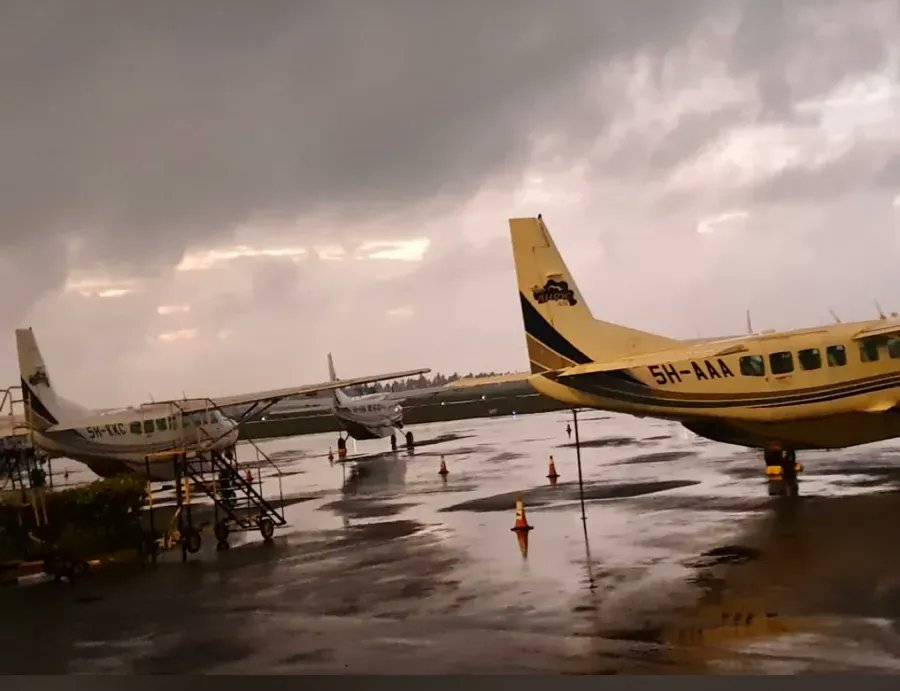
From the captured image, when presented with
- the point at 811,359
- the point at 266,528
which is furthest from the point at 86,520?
the point at 811,359

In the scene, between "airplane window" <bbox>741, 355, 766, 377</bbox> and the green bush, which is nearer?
the green bush

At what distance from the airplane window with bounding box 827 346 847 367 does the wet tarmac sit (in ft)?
6.76

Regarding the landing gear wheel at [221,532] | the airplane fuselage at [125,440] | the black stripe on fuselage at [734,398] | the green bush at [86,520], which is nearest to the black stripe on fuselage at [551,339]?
the black stripe on fuselage at [734,398]

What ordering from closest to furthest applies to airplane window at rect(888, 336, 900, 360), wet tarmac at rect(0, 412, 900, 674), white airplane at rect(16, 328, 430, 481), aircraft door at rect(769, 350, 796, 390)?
wet tarmac at rect(0, 412, 900, 674), airplane window at rect(888, 336, 900, 360), aircraft door at rect(769, 350, 796, 390), white airplane at rect(16, 328, 430, 481)

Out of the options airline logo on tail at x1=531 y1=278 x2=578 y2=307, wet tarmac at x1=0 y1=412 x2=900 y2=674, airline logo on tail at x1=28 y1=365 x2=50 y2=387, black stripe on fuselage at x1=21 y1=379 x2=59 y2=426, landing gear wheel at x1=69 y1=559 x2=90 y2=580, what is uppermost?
airline logo on tail at x1=531 y1=278 x2=578 y2=307

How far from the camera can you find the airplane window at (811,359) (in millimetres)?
15930

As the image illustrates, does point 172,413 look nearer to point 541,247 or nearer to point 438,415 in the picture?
point 541,247

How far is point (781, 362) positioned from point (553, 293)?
4.19 meters

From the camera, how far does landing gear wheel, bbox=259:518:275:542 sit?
1471 cm

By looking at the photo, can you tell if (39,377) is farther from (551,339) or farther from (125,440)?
(551,339)

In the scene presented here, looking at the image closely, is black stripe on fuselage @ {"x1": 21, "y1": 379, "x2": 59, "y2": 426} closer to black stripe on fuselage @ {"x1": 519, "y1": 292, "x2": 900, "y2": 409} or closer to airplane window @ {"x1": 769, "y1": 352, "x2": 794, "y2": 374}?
black stripe on fuselage @ {"x1": 519, "y1": 292, "x2": 900, "y2": 409}

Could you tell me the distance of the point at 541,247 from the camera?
17078 mm

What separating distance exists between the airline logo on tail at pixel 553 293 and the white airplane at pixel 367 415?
1677 cm

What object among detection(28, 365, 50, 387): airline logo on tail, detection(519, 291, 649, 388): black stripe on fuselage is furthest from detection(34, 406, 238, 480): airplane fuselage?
detection(519, 291, 649, 388): black stripe on fuselage
